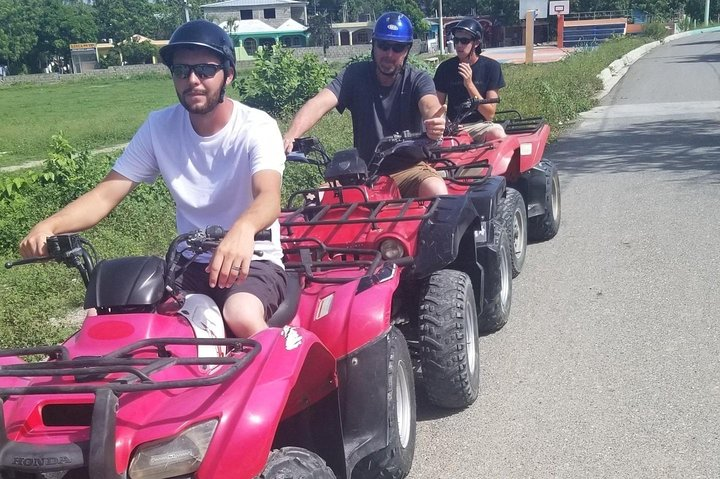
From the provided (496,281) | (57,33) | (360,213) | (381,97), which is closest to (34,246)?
(360,213)

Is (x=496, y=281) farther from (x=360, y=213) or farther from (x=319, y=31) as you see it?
(x=319, y=31)

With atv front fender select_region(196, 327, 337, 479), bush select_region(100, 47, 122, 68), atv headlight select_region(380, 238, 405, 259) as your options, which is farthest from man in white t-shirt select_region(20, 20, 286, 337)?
bush select_region(100, 47, 122, 68)

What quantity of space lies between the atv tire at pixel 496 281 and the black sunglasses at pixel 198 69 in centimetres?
252

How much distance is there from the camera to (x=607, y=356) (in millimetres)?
5301

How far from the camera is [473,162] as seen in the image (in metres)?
6.42

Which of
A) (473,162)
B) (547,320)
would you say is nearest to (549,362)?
(547,320)

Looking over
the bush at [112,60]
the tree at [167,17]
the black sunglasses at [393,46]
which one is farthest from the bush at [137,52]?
the black sunglasses at [393,46]

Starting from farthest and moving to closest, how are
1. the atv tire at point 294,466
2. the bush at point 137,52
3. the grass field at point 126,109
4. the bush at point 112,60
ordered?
the bush at point 112,60 < the bush at point 137,52 < the grass field at point 126,109 < the atv tire at point 294,466

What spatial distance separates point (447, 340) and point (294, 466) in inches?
67.4

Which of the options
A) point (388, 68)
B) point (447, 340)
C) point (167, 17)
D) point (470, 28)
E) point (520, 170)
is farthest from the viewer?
point (167, 17)

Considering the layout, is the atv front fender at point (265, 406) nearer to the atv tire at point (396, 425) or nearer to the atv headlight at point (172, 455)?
the atv headlight at point (172, 455)

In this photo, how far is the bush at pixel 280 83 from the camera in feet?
59.1

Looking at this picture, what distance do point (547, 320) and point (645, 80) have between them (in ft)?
79.4

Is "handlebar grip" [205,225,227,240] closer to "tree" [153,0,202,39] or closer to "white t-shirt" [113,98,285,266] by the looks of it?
"white t-shirt" [113,98,285,266]
